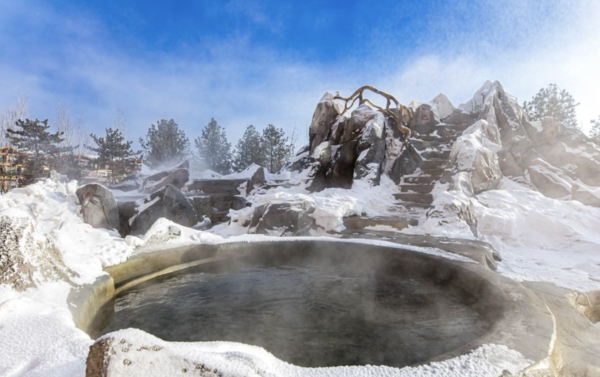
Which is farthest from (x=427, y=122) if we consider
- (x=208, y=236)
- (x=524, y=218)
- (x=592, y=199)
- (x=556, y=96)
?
(x=556, y=96)

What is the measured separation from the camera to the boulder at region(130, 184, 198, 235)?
29.3 ft

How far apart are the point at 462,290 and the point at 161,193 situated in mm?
9397

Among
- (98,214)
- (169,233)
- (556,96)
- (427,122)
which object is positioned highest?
(556,96)

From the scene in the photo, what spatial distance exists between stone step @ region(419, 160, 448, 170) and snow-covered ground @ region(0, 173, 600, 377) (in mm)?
1862

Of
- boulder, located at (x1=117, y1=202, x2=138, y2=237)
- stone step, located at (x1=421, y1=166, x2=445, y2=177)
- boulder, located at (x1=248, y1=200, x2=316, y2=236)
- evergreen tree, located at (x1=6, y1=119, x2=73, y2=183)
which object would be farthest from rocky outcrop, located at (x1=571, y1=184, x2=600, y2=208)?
evergreen tree, located at (x1=6, y1=119, x2=73, y2=183)

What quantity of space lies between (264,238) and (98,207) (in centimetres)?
676

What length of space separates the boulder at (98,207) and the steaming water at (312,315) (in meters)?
6.37

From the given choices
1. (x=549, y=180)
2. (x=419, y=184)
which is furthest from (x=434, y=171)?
(x=549, y=180)

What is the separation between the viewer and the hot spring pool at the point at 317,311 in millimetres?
2111

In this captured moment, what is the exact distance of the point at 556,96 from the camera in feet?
81.3

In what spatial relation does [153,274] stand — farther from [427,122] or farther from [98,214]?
[427,122]

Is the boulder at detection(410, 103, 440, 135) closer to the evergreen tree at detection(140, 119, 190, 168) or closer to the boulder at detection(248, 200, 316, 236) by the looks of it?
the boulder at detection(248, 200, 316, 236)

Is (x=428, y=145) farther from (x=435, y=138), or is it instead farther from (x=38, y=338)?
(x=38, y=338)

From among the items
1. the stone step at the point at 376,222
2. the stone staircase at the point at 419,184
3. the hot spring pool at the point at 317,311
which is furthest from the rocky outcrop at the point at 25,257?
the stone step at the point at 376,222
